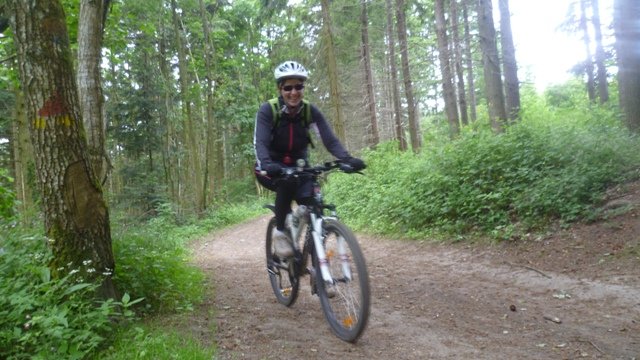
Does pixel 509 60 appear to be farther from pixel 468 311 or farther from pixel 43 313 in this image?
pixel 43 313

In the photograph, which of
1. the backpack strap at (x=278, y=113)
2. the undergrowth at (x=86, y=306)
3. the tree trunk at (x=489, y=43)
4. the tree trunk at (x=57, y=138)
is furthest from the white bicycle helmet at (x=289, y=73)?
the tree trunk at (x=489, y=43)

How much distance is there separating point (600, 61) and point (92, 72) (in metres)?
21.0

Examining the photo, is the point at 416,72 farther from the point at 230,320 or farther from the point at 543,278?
the point at 230,320

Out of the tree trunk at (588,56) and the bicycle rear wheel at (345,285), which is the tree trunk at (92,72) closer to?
the bicycle rear wheel at (345,285)

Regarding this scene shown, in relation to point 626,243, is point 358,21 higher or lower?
higher

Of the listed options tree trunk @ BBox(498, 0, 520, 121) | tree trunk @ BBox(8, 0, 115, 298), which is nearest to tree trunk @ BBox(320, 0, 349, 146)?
tree trunk @ BBox(498, 0, 520, 121)

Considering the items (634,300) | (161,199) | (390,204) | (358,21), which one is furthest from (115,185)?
(634,300)

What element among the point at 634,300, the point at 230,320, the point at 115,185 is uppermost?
the point at 115,185

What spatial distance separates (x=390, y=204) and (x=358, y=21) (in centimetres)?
1174

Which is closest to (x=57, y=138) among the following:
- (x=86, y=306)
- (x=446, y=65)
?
(x=86, y=306)

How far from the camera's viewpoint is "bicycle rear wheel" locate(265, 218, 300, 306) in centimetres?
453

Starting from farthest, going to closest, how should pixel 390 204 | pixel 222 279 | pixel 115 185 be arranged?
pixel 115 185, pixel 390 204, pixel 222 279

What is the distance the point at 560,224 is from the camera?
6.59 meters

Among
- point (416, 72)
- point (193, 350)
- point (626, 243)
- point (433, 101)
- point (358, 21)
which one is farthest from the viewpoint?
point (433, 101)
